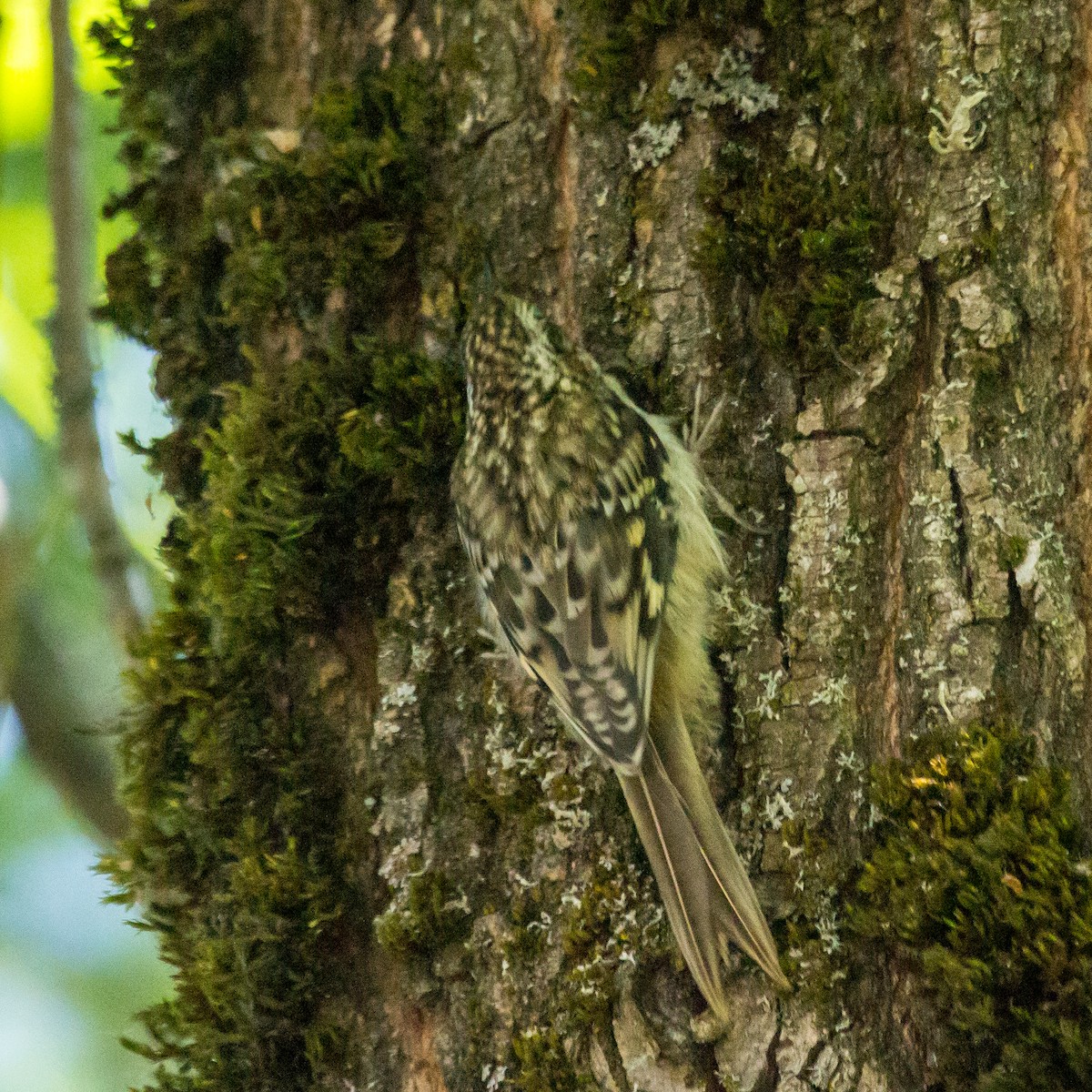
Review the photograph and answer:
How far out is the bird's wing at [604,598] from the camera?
2.25 m

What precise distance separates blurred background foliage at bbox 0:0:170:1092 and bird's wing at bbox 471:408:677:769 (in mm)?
933

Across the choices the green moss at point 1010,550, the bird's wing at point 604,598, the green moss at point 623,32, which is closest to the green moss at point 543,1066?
the bird's wing at point 604,598

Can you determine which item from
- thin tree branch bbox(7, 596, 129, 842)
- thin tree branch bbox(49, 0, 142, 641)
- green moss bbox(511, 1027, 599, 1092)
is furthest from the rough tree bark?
thin tree branch bbox(7, 596, 129, 842)

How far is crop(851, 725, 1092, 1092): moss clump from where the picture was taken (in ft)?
6.02

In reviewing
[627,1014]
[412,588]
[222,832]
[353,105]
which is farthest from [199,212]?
[627,1014]

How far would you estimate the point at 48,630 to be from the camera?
3188 mm

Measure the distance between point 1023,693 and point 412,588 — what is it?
1146 millimetres

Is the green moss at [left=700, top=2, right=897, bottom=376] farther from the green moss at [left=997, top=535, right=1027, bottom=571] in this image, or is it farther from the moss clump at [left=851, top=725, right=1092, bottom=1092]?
the moss clump at [left=851, top=725, right=1092, bottom=1092]

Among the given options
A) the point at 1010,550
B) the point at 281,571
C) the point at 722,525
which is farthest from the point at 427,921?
the point at 1010,550

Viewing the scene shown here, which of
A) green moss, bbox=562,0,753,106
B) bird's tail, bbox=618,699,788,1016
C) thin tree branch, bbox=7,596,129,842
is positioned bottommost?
thin tree branch, bbox=7,596,129,842

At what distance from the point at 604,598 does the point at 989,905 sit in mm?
973

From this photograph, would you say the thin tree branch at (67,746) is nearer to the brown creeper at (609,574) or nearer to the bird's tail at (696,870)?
the brown creeper at (609,574)

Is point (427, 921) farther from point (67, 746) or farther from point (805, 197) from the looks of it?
point (805, 197)

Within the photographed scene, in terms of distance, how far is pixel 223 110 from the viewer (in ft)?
8.98
